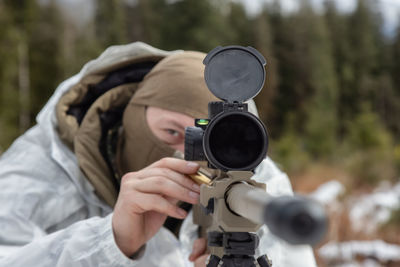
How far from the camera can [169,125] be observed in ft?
6.93

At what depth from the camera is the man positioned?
5.26 ft

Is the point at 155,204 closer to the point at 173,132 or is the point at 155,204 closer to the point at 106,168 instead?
the point at 173,132

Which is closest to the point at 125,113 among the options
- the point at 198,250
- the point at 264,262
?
the point at 198,250

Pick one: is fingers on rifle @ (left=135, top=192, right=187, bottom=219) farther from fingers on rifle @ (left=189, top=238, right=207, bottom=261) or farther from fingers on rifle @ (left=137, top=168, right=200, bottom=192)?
fingers on rifle @ (left=189, top=238, right=207, bottom=261)

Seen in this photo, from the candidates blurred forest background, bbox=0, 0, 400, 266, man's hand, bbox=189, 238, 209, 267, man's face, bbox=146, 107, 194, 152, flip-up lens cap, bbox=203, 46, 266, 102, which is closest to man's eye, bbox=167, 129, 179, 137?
man's face, bbox=146, 107, 194, 152

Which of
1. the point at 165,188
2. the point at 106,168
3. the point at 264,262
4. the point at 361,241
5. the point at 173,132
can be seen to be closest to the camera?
the point at 264,262

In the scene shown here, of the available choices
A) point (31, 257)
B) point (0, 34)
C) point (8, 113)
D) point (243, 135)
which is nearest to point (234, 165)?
point (243, 135)

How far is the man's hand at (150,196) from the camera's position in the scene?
1.42 m

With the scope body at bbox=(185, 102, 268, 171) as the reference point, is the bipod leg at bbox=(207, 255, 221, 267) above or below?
below

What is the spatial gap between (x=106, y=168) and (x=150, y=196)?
856 mm

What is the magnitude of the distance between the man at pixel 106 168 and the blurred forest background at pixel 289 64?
195 inches

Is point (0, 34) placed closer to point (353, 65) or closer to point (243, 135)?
point (243, 135)

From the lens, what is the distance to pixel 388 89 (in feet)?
105

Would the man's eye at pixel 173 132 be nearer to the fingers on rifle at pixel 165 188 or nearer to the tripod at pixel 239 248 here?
the fingers on rifle at pixel 165 188
